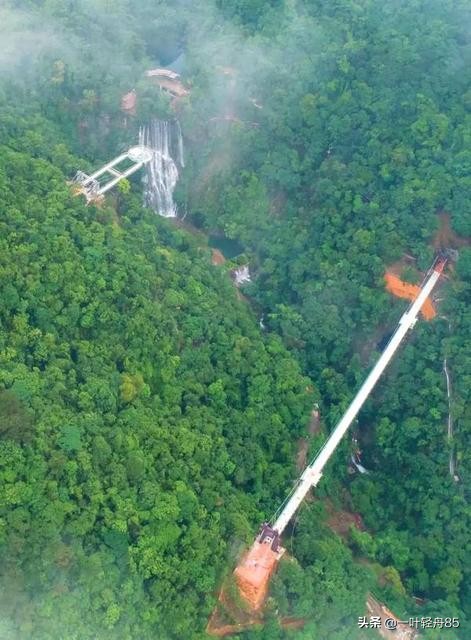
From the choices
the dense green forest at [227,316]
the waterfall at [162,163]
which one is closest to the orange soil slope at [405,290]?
the dense green forest at [227,316]

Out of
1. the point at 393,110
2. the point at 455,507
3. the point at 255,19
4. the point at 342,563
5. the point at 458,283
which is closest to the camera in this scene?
the point at 342,563

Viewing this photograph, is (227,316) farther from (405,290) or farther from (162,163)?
(162,163)

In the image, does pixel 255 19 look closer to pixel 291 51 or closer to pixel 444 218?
pixel 291 51

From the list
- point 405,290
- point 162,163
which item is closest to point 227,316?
point 405,290

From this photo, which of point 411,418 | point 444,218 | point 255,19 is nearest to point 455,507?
point 411,418

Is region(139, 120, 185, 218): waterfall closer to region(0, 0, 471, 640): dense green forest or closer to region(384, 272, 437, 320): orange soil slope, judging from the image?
region(0, 0, 471, 640): dense green forest

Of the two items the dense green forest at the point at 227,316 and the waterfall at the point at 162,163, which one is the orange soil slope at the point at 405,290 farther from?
the waterfall at the point at 162,163
